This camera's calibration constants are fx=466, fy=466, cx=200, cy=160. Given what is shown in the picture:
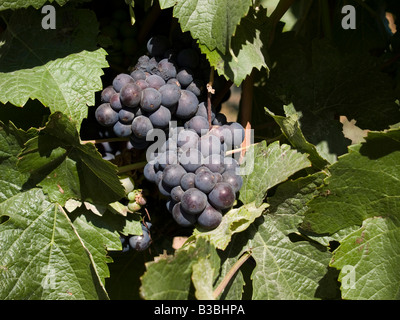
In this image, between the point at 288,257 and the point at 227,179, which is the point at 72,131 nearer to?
the point at 227,179

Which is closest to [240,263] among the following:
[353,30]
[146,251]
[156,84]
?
[146,251]

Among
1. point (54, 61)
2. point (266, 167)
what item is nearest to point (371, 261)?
point (266, 167)

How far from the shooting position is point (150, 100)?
1.21 m

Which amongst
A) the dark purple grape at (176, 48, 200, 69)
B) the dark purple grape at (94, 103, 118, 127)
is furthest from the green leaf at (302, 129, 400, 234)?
the dark purple grape at (94, 103, 118, 127)

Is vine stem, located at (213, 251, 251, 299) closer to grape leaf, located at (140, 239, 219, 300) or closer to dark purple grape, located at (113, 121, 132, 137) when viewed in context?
grape leaf, located at (140, 239, 219, 300)

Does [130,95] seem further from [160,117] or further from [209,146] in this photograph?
[209,146]

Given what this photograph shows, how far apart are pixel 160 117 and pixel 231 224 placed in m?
0.34

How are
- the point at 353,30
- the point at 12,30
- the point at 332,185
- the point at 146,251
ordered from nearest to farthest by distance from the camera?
the point at 332,185 < the point at 12,30 < the point at 146,251 < the point at 353,30

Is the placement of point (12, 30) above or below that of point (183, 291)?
above

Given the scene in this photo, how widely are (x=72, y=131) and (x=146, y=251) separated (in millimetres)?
566

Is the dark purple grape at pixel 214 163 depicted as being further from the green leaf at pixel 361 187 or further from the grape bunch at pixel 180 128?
the green leaf at pixel 361 187

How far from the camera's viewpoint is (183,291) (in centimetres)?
108

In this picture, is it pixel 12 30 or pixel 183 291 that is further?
pixel 12 30

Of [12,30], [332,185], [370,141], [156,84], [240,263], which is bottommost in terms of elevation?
[240,263]
